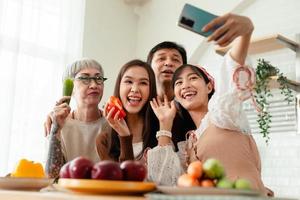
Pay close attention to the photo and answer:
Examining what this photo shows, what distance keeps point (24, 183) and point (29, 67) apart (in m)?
2.40

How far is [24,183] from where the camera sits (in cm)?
132

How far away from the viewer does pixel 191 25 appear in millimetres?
1229

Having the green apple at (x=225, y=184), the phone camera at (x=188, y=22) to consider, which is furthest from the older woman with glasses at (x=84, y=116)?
the green apple at (x=225, y=184)

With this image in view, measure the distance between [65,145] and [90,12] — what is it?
92.7 inches

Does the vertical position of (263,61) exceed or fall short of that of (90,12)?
it falls short

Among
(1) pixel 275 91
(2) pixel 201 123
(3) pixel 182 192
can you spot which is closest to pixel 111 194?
(3) pixel 182 192

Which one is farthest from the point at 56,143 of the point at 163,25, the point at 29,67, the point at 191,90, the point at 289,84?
the point at 163,25

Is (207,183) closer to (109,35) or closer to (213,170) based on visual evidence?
(213,170)

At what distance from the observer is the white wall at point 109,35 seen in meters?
4.18

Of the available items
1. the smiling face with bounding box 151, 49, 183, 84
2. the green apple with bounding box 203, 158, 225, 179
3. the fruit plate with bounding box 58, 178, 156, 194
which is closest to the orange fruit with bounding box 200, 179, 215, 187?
the green apple with bounding box 203, 158, 225, 179

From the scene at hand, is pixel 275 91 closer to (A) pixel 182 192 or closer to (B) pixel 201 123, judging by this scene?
(B) pixel 201 123

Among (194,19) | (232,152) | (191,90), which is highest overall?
(194,19)

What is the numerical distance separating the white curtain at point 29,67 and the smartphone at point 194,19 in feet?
8.11

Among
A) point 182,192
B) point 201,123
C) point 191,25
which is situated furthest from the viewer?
point 201,123
